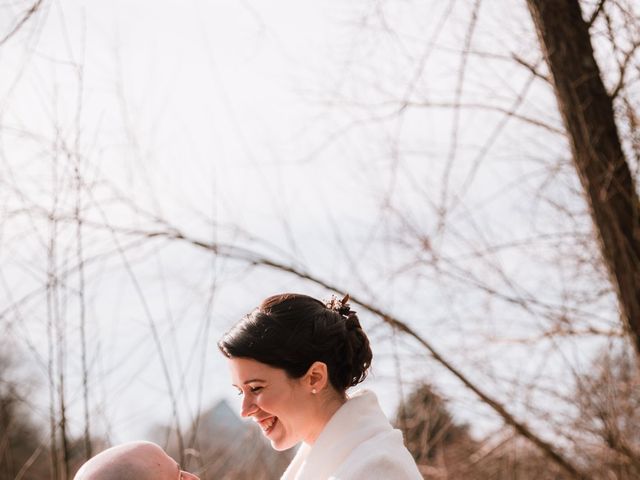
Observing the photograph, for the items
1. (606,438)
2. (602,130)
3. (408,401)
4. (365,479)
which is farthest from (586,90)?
(365,479)

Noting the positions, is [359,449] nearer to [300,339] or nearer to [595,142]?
[300,339]

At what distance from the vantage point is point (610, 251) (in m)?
3.88

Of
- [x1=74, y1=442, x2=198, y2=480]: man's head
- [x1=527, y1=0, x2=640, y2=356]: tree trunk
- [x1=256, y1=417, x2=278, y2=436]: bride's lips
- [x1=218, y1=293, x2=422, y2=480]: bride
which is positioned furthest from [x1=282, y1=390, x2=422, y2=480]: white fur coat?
[x1=527, y1=0, x2=640, y2=356]: tree trunk

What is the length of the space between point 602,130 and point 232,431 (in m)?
2.23

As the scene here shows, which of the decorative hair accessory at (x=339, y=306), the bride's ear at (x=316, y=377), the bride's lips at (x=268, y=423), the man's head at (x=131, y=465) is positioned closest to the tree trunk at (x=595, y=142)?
the decorative hair accessory at (x=339, y=306)

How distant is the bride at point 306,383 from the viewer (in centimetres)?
206

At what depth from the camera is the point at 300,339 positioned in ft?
6.84

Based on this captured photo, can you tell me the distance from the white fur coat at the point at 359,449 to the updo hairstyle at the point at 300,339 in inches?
3.6

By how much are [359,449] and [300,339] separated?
0.97 feet

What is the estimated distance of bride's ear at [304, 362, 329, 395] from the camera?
209 cm

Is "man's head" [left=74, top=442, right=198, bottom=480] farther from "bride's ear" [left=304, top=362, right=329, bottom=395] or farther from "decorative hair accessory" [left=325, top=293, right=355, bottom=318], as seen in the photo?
"decorative hair accessory" [left=325, top=293, right=355, bottom=318]

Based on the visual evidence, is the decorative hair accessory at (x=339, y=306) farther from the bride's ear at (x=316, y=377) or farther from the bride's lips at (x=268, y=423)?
the bride's lips at (x=268, y=423)

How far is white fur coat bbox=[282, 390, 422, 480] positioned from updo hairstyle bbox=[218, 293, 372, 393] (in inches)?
3.6

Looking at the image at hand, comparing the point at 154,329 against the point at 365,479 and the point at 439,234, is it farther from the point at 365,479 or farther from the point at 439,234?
the point at 439,234
